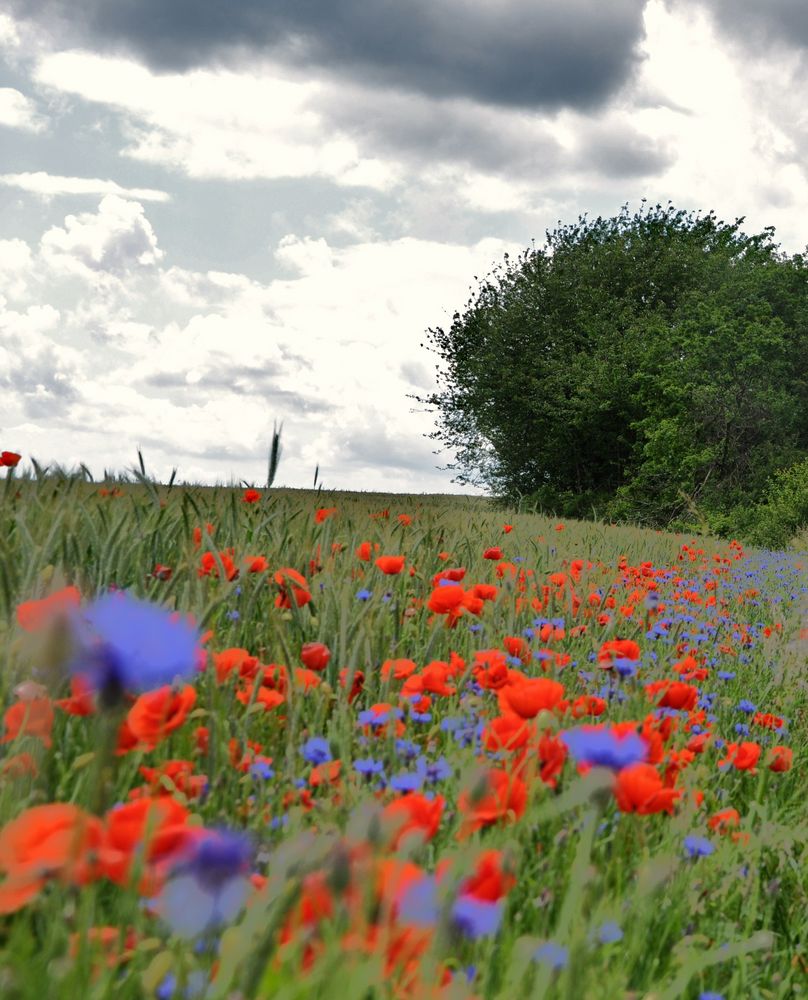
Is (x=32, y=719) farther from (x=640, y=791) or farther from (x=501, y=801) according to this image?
(x=640, y=791)

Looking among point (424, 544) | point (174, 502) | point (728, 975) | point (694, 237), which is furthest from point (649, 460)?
point (728, 975)

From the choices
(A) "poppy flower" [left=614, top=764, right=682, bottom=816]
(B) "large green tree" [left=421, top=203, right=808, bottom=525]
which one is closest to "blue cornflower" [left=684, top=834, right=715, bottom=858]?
(A) "poppy flower" [left=614, top=764, right=682, bottom=816]

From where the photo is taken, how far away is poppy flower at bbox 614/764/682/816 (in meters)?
1.45

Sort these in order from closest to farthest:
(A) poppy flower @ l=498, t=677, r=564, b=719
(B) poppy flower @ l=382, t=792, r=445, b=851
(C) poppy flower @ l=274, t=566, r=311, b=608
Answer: (B) poppy flower @ l=382, t=792, r=445, b=851 → (A) poppy flower @ l=498, t=677, r=564, b=719 → (C) poppy flower @ l=274, t=566, r=311, b=608

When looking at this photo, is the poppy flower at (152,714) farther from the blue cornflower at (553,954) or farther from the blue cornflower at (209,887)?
the blue cornflower at (553,954)

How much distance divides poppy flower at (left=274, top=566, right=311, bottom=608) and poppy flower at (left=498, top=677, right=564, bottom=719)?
1.07m

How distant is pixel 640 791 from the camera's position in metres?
1.47

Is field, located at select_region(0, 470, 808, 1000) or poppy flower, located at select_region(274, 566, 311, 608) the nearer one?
field, located at select_region(0, 470, 808, 1000)

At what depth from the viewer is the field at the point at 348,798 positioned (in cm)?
90

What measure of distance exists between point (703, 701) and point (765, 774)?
30cm

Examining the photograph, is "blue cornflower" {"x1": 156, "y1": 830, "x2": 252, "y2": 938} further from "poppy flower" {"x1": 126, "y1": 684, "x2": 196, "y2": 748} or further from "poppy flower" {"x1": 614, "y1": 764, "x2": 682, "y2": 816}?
"poppy flower" {"x1": 614, "y1": 764, "x2": 682, "y2": 816}

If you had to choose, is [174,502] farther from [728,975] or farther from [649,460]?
[649,460]

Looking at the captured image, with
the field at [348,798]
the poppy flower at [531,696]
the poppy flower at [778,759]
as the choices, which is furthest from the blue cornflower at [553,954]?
the poppy flower at [778,759]

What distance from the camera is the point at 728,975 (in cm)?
195
